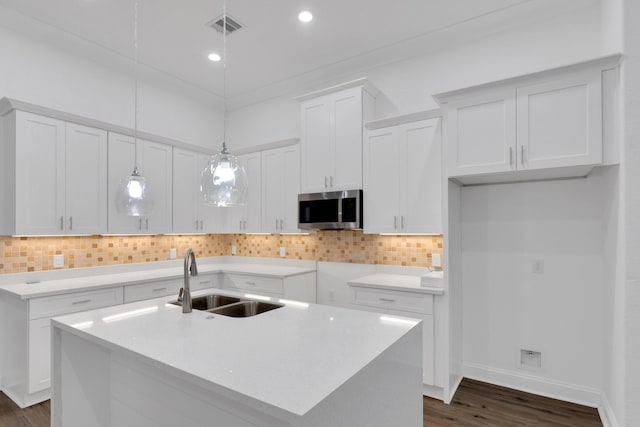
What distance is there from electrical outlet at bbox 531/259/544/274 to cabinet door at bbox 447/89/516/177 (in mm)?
937

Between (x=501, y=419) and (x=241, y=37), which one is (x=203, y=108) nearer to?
(x=241, y=37)

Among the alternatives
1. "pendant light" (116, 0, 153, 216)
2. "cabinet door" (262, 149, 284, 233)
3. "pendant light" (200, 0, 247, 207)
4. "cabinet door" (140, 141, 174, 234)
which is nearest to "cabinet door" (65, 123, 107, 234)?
"cabinet door" (140, 141, 174, 234)

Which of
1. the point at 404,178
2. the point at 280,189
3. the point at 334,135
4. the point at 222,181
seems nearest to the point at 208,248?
the point at 280,189

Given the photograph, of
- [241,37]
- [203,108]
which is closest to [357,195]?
[241,37]

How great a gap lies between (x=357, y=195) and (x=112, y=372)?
2435mm

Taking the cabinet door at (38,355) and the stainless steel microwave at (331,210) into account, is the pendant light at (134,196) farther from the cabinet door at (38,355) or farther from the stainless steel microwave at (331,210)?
the stainless steel microwave at (331,210)

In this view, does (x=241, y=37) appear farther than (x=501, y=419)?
Yes

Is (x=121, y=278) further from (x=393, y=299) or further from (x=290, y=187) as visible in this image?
(x=393, y=299)

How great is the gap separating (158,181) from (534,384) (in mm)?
4217

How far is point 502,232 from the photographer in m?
3.12

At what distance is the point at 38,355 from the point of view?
2773 millimetres

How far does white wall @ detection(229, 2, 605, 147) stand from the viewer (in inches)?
112

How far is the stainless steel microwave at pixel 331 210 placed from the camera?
11.6 feet

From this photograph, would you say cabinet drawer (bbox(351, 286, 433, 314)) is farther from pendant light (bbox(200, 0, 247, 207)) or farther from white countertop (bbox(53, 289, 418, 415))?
pendant light (bbox(200, 0, 247, 207))
